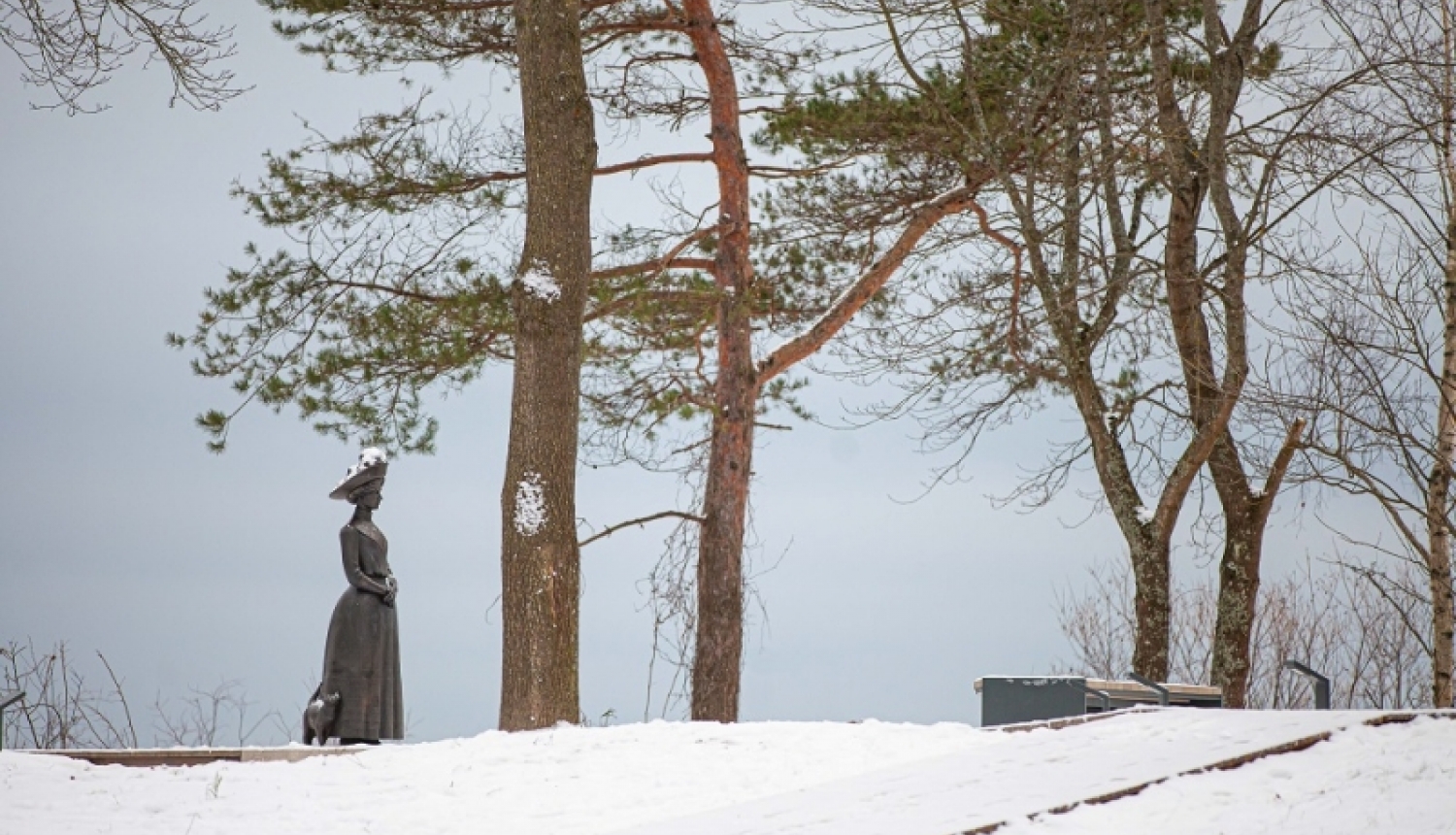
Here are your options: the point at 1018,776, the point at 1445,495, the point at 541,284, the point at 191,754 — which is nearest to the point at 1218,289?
the point at 1445,495

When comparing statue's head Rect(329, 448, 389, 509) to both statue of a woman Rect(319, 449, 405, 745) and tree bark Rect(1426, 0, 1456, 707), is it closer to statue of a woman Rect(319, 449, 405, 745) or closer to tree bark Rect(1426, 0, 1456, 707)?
statue of a woman Rect(319, 449, 405, 745)

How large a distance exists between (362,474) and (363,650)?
0.94 meters

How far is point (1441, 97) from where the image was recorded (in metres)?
8.56

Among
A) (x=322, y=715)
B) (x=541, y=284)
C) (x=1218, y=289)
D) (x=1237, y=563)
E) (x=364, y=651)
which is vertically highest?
(x=1218, y=289)

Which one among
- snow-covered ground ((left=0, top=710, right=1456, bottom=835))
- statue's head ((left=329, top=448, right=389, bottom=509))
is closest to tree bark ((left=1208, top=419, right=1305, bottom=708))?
snow-covered ground ((left=0, top=710, right=1456, bottom=835))

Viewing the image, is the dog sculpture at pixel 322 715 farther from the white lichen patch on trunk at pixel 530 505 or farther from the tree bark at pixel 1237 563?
the tree bark at pixel 1237 563

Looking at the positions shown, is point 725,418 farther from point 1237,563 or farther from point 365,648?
point 365,648

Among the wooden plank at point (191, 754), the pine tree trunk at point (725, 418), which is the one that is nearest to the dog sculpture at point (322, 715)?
the wooden plank at point (191, 754)

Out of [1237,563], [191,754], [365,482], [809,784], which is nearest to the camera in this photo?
[809,784]

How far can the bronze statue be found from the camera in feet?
25.0

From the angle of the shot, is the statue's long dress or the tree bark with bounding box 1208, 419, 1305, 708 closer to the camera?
the statue's long dress

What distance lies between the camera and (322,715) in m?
7.60

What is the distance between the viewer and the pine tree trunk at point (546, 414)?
8023mm

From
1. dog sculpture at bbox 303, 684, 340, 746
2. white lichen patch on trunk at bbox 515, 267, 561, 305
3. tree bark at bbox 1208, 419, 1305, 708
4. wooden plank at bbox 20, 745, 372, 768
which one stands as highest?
white lichen patch on trunk at bbox 515, 267, 561, 305
